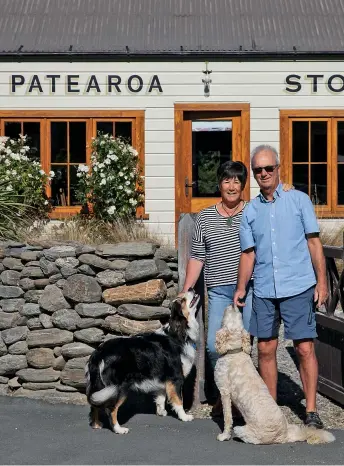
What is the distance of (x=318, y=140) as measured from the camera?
A: 13680 mm

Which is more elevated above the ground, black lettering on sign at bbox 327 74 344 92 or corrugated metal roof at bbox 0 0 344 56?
corrugated metal roof at bbox 0 0 344 56

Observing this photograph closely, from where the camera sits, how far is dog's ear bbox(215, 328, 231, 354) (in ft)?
20.7

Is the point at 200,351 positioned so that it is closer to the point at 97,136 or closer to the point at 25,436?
the point at 25,436

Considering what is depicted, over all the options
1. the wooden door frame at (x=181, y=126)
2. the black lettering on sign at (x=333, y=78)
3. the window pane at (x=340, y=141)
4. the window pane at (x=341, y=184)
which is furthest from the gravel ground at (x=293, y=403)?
the black lettering on sign at (x=333, y=78)

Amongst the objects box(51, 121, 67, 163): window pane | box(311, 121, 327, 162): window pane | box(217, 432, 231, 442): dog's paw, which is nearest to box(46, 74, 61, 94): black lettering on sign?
box(51, 121, 67, 163): window pane

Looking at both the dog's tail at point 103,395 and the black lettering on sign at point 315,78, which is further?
the black lettering on sign at point 315,78

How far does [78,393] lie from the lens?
781 centimetres

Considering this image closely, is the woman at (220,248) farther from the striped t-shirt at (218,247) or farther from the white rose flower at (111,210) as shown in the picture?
the white rose flower at (111,210)

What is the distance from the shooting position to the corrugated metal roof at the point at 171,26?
1350 centimetres

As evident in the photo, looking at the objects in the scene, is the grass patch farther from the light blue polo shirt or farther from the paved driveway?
the light blue polo shirt

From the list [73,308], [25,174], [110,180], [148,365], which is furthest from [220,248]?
[25,174]

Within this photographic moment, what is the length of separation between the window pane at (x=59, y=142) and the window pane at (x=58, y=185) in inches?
5.4

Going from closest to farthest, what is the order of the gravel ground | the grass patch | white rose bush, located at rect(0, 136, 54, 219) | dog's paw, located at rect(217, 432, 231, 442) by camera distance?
dog's paw, located at rect(217, 432, 231, 442), the gravel ground, the grass patch, white rose bush, located at rect(0, 136, 54, 219)

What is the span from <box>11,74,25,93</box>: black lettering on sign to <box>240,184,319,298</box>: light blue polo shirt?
789 centimetres
